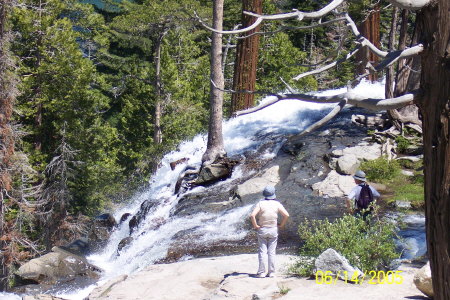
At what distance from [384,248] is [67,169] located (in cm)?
→ 2024

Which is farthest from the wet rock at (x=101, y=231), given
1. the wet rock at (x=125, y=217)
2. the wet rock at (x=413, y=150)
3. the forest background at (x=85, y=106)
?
the wet rock at (x=413, y=150)

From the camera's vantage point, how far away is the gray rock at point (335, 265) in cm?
861

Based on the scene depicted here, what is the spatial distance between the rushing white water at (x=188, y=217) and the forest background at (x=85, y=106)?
3.32m

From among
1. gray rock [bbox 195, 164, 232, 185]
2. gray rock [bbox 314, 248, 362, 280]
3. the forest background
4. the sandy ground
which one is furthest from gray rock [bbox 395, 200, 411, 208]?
the forest background

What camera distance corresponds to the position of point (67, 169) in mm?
27109

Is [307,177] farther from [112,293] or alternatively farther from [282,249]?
[112,293]

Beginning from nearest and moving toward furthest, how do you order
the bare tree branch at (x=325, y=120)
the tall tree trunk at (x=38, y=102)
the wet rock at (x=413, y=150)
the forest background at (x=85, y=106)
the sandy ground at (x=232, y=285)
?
the bare tree branch at (x=325, y=120) → the sandy ground at (x=232, y=285) → the wet rock at (x=413, y=150) → the forest background at (x=85, y=106) → the tall tree trunk at (x=38, y=102)

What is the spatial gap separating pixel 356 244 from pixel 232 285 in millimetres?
1779

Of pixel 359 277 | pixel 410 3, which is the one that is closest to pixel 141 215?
pixel 359 277

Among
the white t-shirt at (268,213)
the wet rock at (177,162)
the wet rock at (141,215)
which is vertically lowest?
the wet rock at (141,215)

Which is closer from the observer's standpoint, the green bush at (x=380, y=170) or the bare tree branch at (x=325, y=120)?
the bare tree branch at (x=325, y=120)

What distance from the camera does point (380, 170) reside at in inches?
574

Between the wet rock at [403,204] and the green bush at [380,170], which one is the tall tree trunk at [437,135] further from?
the green bush at [380,170]

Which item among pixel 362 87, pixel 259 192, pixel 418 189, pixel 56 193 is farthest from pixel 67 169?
pixel 418 189
